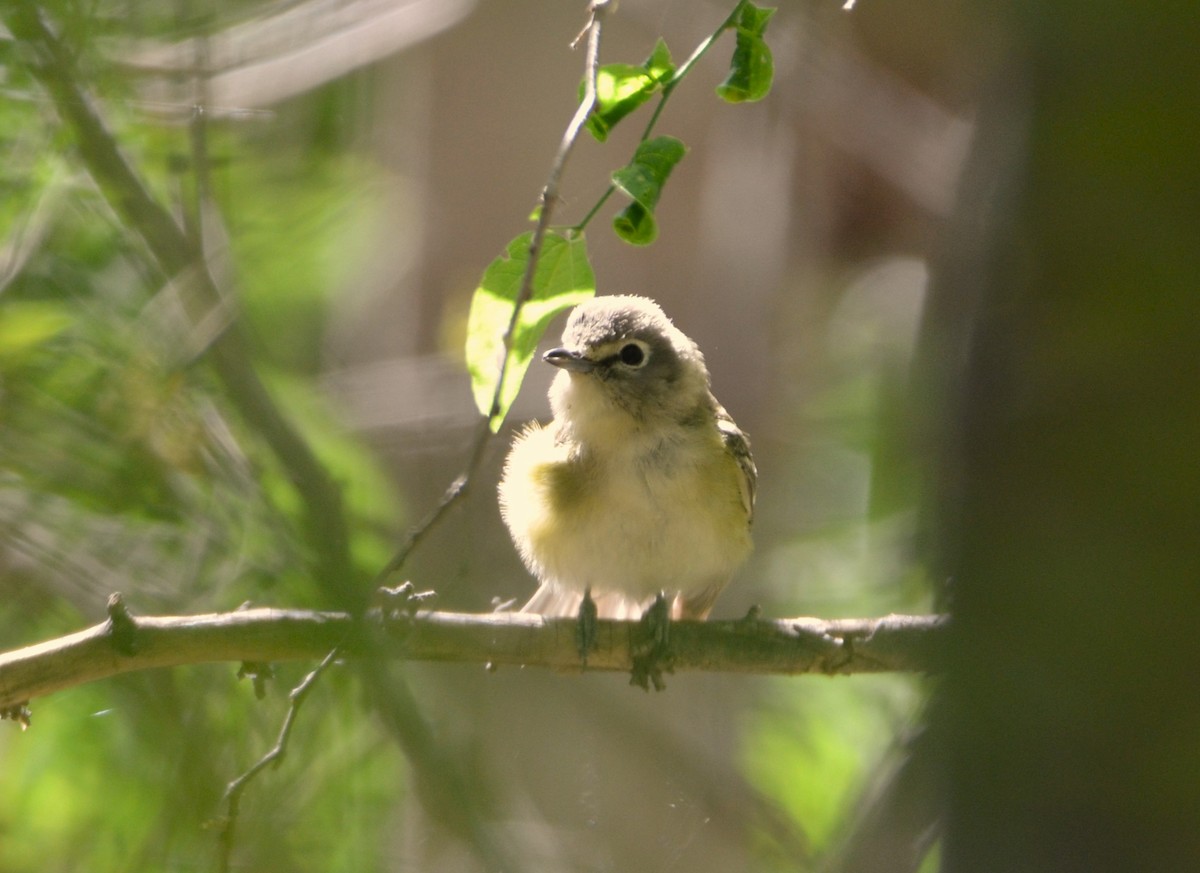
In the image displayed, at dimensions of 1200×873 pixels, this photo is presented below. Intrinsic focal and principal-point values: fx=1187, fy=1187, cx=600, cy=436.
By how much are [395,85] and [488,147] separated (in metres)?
0.97

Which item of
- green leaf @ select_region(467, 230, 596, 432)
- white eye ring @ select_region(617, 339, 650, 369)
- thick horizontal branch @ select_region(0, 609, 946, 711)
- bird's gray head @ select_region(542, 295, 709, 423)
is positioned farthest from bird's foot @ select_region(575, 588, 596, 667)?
green leaf @ select_region(467, 230, 596, 432)

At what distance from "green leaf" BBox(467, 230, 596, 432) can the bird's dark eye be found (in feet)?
5.65

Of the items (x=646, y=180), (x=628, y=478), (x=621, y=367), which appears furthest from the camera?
(x=621, y=367)

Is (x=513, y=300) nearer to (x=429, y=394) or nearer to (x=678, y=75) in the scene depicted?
(x=678, y=75)

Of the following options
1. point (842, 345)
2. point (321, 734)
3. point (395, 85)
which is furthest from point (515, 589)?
point (321, 734)

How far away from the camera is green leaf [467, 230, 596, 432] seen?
2285 millimetres

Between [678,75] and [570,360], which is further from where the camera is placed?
[570,360]

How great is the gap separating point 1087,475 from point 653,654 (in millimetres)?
2149

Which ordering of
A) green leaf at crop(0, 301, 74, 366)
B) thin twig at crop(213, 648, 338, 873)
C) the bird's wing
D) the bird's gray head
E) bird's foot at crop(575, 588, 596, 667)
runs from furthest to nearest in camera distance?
the bird's wing, the bird's gray head, bird's foot at crop(575, 588, 596, 667), green leaf at crop(0, 301, 74, 366), thin twig at crop(213, 648, 338, 873)

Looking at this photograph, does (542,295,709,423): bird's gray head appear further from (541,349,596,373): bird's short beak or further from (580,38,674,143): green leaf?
(580,38,674,143): green leaf

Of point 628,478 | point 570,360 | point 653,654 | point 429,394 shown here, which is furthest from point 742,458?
point 429,394

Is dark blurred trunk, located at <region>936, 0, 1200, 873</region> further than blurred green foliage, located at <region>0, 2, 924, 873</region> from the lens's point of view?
No

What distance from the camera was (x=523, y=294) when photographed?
5.95 feet

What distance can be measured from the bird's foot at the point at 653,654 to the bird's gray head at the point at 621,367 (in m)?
0.79
